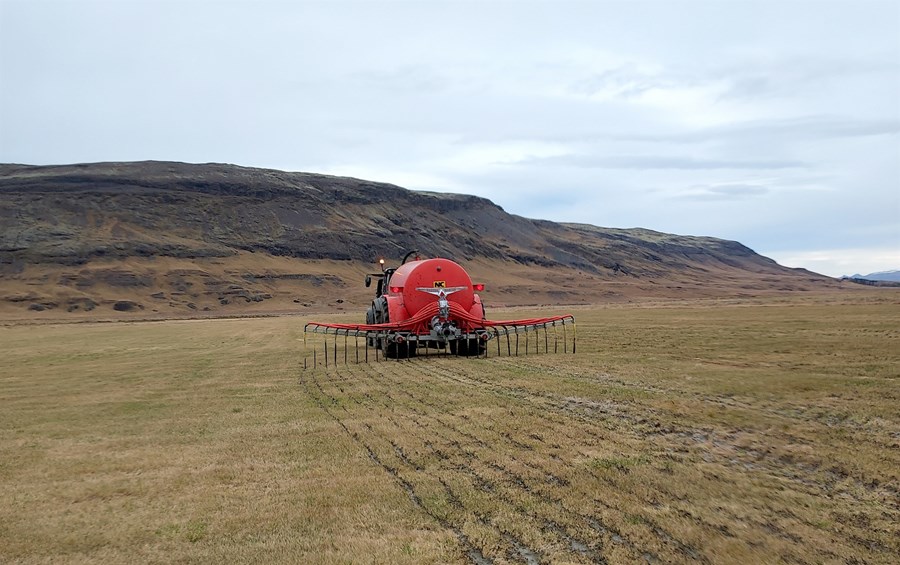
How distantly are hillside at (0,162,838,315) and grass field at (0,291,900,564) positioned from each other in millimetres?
68802

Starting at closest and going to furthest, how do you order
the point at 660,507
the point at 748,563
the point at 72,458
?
the point at 748,563 < the point at 660,507 < the point at 72,458

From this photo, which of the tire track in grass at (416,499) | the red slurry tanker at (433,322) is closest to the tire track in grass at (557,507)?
the tire track in grass at (416,499)

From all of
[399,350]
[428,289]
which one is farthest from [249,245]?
[428,289]

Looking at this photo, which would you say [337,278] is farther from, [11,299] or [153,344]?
[153,344]

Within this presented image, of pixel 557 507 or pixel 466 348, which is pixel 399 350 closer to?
pixel 466 348

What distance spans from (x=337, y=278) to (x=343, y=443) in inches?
3566

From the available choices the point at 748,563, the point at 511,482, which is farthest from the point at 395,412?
the point at 748,563

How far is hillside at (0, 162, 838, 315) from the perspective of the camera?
3351 inches

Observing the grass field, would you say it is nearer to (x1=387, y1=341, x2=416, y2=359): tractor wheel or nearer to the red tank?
(x1=387, y1=341, x2=416, y2=359): tractor wheel

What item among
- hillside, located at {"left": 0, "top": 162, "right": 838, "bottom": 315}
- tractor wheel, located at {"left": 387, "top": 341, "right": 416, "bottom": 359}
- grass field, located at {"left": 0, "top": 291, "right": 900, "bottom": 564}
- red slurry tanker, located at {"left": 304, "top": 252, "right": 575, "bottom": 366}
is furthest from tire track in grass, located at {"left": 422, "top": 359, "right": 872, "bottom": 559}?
hillside, located at {"left": 0, "top": 162, "right": 838, "bottom": 315}

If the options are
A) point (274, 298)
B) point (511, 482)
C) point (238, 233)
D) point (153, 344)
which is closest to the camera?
point (511, 482)

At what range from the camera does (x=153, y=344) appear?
31.8 meters

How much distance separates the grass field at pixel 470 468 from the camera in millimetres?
5965

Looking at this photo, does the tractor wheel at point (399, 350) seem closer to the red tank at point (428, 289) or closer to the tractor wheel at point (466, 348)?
the red tank at point (428, 289)
